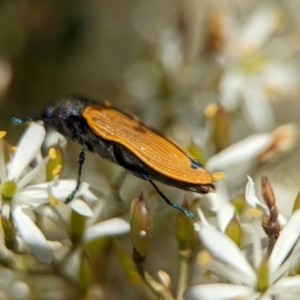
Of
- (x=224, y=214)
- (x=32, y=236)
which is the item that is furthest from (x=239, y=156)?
(x=32, y=236)

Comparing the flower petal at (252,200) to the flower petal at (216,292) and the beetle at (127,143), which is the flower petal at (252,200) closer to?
the beetle at (127,143)

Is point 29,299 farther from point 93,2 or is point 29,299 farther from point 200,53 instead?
point 93,2

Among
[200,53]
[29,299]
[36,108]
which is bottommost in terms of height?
[29,299]

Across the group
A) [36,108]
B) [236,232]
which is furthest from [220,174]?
[36,108]

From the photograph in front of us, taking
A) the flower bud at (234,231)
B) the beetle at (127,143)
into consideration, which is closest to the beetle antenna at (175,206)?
the beetle at (127,143)

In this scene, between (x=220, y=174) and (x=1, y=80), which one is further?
(x=1, y=80)

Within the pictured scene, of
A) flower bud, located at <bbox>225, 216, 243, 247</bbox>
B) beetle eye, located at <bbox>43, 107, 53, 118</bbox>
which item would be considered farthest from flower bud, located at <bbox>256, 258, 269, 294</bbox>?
beetle eye, located at <bbox>43, 107, 53, 118</bbox>
